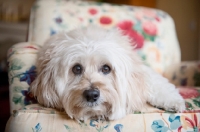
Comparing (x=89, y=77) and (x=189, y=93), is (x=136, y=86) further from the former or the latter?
(x=189, y=93)

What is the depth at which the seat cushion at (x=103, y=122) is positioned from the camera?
0.91 metres

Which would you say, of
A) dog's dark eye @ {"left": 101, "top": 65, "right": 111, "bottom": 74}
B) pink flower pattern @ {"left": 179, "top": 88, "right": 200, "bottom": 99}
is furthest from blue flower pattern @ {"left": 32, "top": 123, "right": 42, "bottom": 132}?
pink flower pattern @ {"left": 179, "top": 88, "right": 200, "bottom": 99}

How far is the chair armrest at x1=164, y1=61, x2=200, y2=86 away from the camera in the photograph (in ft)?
5.36

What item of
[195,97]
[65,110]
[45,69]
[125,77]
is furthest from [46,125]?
[195,97]

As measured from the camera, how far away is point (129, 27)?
1.70 m

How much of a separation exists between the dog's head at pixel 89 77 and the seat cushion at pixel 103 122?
0.13ft

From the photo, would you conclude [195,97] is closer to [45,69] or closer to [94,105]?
[94,105]

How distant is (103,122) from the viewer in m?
0.95

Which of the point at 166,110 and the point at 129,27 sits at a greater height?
the point at 129,27

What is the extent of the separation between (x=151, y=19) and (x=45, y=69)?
100 centimetres

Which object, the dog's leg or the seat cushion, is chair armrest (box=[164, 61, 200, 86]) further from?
the seat cushion

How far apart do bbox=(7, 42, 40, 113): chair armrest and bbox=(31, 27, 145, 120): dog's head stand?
0.24 feet

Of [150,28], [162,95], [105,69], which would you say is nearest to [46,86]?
[105,69]

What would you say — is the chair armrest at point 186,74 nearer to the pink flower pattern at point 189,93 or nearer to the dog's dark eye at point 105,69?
the pink flower pattern at point 189,93
